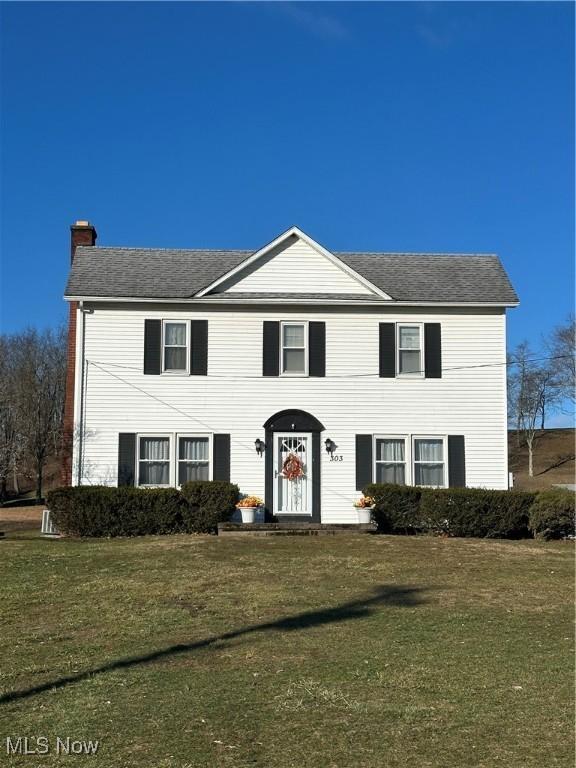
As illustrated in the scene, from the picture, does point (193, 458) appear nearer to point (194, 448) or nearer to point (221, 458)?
point (194, 448)

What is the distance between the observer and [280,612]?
1073 centimetres

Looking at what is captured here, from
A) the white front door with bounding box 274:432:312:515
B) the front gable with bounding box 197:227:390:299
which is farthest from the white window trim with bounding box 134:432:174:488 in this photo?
the front gable with bounding box 197:227:390:299

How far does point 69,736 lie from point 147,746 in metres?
0.62

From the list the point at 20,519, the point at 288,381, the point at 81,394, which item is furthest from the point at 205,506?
Result: the point at 20,519

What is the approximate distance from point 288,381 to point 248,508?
3.43 meters

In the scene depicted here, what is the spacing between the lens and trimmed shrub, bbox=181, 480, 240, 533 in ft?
63.9

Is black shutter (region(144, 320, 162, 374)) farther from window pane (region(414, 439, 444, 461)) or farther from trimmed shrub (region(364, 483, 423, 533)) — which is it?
window pane (region(414, 439, 444, 461))

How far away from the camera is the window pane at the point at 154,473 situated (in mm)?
20859

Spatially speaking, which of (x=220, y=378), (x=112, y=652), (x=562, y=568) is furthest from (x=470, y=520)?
(x=112, y=652)

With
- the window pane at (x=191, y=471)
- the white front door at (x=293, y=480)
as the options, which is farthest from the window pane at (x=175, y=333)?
the white front door at (x=293, y=480)

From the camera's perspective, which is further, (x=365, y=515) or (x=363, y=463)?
(x=363, y=463)

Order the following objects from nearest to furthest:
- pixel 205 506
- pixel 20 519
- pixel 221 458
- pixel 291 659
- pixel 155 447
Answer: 1. pixel 291 659
2. pixel 205 506
3. pixel 221 458
4. pixel 155 447
5. pixel 20 519

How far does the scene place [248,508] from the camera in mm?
19859

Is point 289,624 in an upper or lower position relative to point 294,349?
lower
